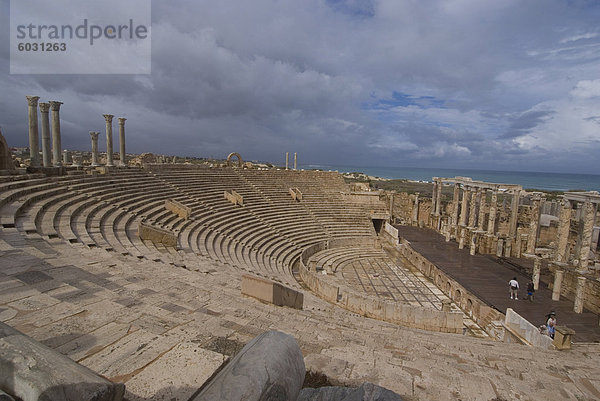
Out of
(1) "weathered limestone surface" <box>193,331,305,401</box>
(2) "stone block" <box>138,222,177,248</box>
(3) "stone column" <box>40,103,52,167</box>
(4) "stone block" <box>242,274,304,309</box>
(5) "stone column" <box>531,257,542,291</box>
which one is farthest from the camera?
(3) "stone column" <box>40,103,52,167</box>

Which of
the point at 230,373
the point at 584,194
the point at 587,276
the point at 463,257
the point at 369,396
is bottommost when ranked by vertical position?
the point at 463,257

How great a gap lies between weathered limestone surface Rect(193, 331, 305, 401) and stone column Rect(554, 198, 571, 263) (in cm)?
1646

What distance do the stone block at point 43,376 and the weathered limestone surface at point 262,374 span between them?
67 cm

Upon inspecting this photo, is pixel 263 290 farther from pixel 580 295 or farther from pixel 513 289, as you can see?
pixel 580 295

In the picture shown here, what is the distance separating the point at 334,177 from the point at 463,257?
16.6 m

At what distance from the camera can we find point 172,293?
6.39 meters

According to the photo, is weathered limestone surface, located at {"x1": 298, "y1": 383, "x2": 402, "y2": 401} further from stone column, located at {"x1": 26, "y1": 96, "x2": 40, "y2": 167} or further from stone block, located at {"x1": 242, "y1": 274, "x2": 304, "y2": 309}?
stone column, located at {"x1": 26, "y1": 96, "x2": 40, "y2": 167}

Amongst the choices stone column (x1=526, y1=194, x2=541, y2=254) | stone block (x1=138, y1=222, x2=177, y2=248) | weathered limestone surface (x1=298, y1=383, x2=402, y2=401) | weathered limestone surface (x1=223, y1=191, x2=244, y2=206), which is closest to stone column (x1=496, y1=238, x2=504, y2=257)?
stone column (x1=526, y1=194, x2=541, y2=254)

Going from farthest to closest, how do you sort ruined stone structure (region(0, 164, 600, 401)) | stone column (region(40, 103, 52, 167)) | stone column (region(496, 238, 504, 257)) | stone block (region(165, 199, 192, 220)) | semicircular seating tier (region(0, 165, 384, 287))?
stone column (region(496, 238, 504, 257)) < stone block (region(165, 199, 192, 220)) < stone column (region(40, 103, 52, 167)) < semicircular seating tier (region(0, 165, 384, 287)) < ruined stone structure (region(0, 164, 600, 401))

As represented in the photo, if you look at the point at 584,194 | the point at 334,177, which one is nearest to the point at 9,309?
the point at 584,194

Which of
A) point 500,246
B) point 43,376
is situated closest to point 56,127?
point 43,376

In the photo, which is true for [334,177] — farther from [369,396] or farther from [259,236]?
[369,396]

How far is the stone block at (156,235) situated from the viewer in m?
11.5

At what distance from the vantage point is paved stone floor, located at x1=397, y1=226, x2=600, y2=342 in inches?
444
